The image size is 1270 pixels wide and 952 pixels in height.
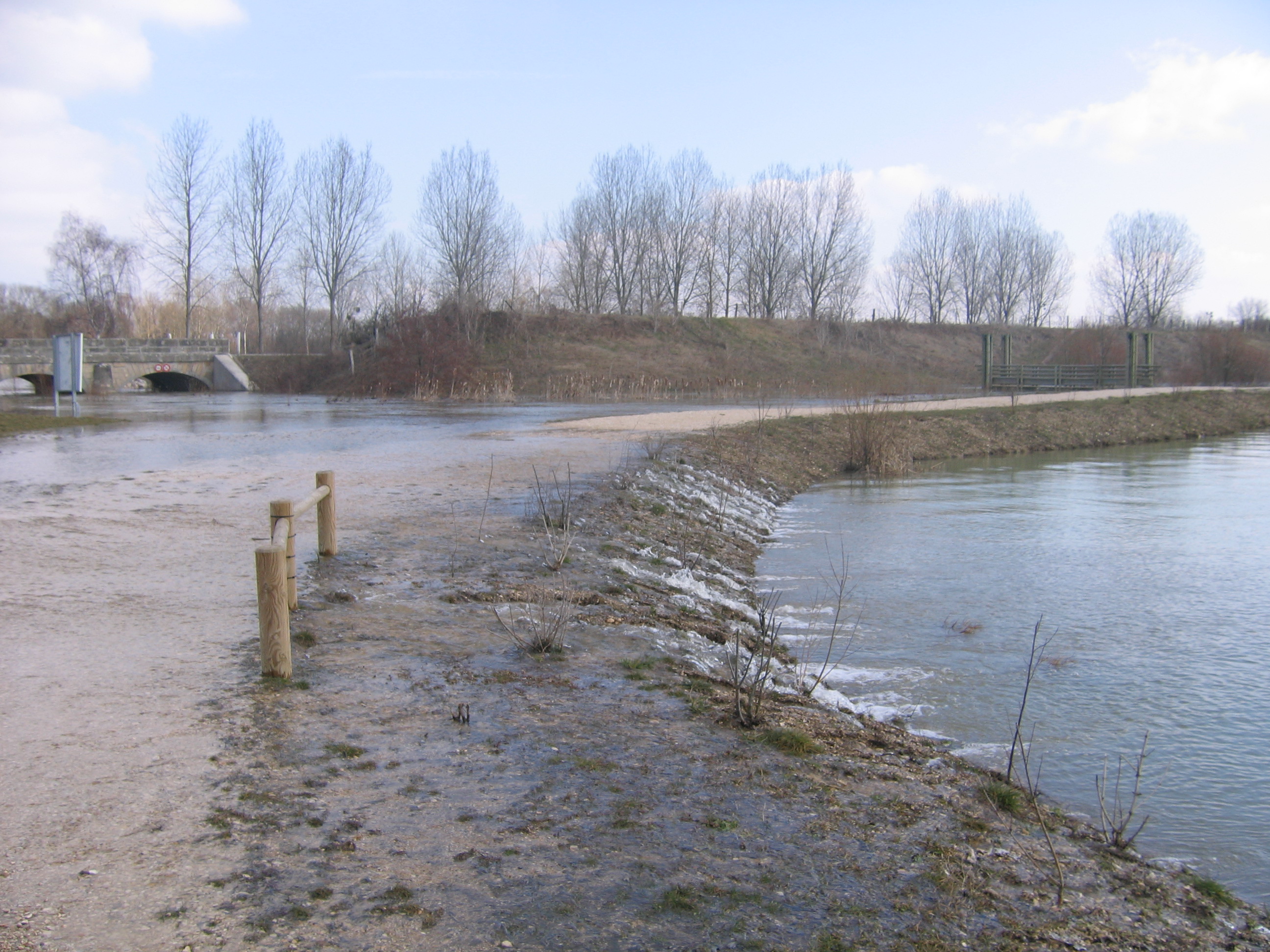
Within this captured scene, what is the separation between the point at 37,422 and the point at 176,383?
3643 centimetres

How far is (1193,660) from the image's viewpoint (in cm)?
798

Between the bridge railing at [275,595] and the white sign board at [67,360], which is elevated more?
the white sign board at [67,360]

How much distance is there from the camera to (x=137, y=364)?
172 feet

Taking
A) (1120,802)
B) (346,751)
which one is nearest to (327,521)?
(346,751)

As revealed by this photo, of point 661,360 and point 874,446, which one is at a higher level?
point 661,360

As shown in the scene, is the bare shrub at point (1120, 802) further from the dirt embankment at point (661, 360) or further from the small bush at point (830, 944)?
the dirt embankment at point (661, 360)

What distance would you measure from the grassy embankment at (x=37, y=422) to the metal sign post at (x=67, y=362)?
398 mm

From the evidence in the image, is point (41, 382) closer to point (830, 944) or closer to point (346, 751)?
point (346, 751)

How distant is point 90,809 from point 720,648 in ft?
14.8

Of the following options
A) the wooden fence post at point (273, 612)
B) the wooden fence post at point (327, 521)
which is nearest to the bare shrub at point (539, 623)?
the wooden fence post at point (273, 612)

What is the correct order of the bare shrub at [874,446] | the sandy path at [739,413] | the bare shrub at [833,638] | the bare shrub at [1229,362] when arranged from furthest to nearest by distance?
the bare shrub at [1229,362], the sandy path at [739,413], the bare shrub at [874,446], the bare shrub at [833,638]

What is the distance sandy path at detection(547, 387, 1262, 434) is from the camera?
2448cm

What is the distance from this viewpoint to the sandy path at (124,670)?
11.4ft

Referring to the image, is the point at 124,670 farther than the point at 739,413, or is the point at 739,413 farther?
the point at 739,413
